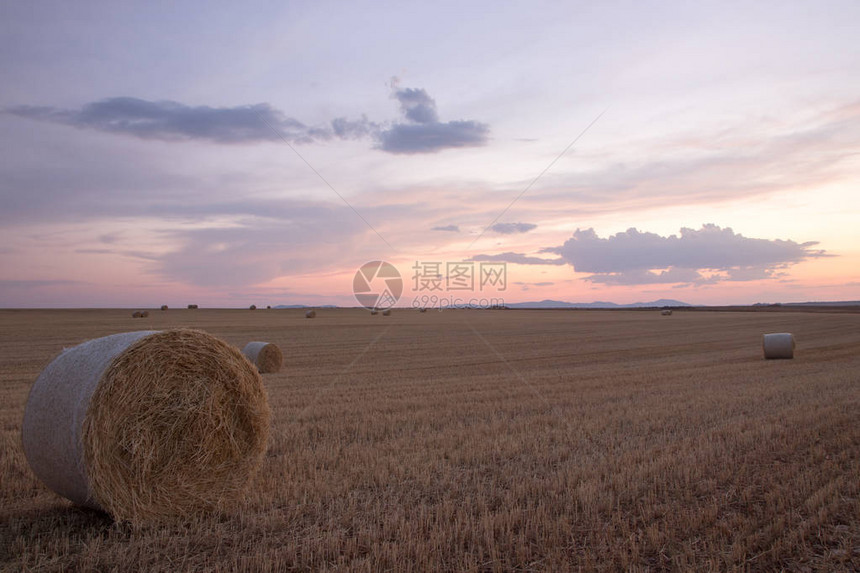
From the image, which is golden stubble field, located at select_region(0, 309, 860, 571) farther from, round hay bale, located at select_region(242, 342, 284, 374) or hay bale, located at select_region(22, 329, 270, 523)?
round hay bale, located at select_region(242, 342, 284, 374)

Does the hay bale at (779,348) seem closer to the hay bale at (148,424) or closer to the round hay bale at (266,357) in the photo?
the round hay bale at (266,357)

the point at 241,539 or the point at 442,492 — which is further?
the point at 442,492

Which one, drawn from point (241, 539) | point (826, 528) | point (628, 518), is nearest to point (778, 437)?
point (826, 528)

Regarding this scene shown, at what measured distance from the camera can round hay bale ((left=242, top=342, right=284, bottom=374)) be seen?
55.9 feet

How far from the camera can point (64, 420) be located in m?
5.39

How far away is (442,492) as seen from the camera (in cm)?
607

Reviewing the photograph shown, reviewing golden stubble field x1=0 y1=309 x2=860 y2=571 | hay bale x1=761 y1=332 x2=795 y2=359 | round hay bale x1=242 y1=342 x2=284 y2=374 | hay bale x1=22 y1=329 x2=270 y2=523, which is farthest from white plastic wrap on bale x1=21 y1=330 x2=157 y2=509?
hay bale x1=761 y1=332 x2=795 y2=359

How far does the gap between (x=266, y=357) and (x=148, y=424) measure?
1150cm

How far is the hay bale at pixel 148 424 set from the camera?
17.5ft

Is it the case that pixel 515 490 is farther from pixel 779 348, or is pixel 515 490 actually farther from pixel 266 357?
pixel 779 348

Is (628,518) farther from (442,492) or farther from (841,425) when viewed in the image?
(841,425)

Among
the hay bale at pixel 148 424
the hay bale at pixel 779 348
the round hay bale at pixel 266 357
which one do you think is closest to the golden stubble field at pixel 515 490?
the hay bale at pixel 148 424

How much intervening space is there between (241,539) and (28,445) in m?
2.33

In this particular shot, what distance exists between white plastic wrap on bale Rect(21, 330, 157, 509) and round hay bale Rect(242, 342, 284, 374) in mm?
11326
